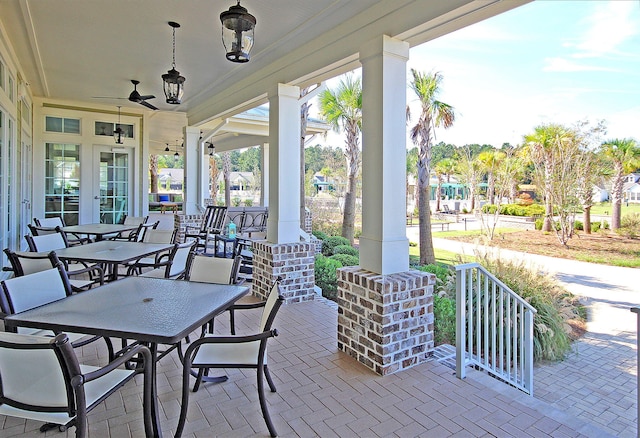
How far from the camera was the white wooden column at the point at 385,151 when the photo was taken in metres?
3.19

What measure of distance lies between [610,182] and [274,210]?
11.5 m

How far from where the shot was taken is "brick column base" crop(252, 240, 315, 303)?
4707 millimetres

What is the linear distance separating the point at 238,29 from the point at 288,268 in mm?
2813

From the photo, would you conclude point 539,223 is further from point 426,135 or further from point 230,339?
point 230,339

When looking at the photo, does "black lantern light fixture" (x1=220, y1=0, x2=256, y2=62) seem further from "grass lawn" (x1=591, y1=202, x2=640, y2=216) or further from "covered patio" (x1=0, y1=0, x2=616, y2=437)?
"grass lawn" (x1=591, y1=202, x2=640, y2=216)

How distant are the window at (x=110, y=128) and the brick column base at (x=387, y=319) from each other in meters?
7.63

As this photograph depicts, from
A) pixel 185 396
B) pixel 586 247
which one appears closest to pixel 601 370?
pixel 185 396

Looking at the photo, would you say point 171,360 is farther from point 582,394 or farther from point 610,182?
point 610,182

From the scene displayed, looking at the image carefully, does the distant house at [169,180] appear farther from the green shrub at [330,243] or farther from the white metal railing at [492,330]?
the white metal railing at [492,330]

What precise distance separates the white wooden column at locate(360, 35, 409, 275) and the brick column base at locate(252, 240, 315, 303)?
1.61 meters

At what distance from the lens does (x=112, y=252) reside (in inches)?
161

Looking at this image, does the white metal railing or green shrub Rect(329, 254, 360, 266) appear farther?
green shrub Rect(329, 254, 360, 266)

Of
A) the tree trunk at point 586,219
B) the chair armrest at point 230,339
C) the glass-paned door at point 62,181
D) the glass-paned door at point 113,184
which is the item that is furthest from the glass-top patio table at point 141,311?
the tree trunk at point 586,219


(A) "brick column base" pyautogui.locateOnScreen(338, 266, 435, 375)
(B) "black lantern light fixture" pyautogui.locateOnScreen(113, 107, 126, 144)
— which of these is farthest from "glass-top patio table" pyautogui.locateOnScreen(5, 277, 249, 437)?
(B) "black lantern light fixture" pyautogui.locateOnScreen(113, 107, 126, 144)
